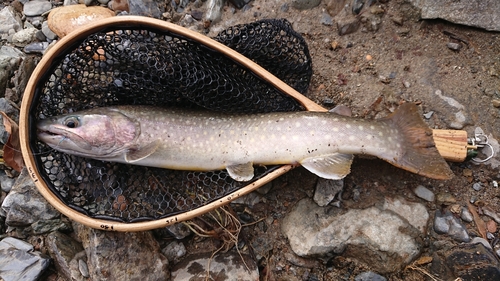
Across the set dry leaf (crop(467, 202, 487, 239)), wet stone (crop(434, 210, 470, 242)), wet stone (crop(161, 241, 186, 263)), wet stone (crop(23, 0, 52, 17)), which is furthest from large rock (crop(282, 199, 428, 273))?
wet stone (crop(23, 0, 52, 17))

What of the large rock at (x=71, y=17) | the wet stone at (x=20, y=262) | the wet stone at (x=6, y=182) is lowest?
the wet stone at (x=20, y=262)

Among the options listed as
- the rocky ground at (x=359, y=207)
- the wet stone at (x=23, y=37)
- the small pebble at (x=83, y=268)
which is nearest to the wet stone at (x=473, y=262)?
the rocky ground at (x=359, y=207)

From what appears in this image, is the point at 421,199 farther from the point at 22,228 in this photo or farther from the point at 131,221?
the point at 22,228

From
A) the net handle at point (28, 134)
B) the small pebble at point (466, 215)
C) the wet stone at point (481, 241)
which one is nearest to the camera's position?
the net handle at point (28, 134)

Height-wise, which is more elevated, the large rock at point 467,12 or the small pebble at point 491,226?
the large rock at point 467,12

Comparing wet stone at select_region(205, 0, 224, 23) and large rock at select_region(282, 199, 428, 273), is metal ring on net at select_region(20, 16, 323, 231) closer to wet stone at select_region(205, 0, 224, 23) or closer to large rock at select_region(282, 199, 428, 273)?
large rock at select_region(282, 199, 428, 273)

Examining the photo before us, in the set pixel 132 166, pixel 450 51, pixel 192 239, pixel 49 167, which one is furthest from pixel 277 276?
pixel 450 51

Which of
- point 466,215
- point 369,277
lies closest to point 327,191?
point 369,277

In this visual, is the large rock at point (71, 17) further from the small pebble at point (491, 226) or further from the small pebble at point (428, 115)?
the small pebble at point (491, 226)
